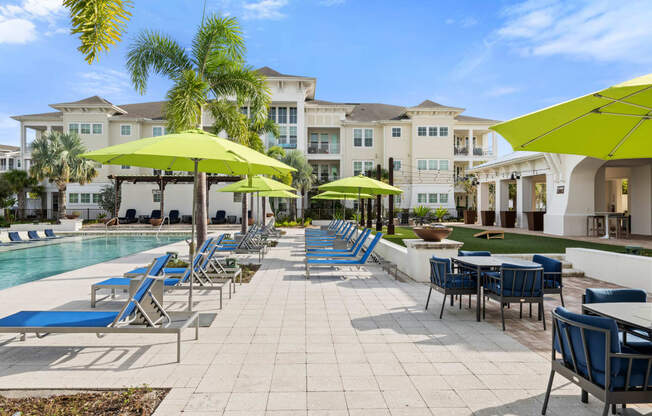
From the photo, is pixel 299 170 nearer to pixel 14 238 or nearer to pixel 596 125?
pixel 14 238

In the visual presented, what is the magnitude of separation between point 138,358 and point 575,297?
7.64 metres

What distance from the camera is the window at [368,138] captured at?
38750 mm

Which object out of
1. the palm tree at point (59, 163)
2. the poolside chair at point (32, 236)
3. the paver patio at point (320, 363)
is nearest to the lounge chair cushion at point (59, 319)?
the paver patio at point (320, 363)

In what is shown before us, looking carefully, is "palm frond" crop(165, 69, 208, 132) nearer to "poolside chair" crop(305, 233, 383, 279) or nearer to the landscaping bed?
"poolside chair" crop(305, 233, 383, 279)

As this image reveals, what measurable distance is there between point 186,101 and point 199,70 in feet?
5.71

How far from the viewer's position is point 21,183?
33.6 meters

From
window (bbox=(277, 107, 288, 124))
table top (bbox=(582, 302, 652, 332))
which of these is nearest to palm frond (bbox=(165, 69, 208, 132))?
table top (bbox=(582, 302, 652, 332))

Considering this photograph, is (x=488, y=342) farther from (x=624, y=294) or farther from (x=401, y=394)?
(x=401, y=394)

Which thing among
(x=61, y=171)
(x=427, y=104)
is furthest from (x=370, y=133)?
(x=61, y=171)

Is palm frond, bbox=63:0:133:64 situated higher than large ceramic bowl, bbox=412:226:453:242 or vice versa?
palm frond, bbox=63:0:133:64

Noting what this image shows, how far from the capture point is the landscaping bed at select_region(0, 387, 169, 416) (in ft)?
10.2

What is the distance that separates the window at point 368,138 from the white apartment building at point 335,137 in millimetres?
102

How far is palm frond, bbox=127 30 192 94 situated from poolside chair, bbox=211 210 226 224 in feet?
68.2

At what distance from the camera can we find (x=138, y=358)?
4309mm
